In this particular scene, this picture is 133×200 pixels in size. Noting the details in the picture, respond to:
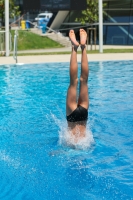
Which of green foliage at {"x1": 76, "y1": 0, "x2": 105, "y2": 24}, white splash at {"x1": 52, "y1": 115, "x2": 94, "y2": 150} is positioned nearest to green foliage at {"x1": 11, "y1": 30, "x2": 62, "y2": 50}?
green foliage at {"x1": 76, "y1": 0, "x2": 105, "y2": 24}

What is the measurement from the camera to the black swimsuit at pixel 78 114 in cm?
626

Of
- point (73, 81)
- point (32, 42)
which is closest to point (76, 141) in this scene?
point (73, 81)

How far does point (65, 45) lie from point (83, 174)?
29884 mm

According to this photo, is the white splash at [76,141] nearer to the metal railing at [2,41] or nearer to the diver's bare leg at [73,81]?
the diver's bare leg at [73,81]

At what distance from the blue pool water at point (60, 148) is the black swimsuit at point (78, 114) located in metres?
0.44

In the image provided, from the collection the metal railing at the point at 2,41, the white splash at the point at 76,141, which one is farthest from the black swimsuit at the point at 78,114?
the metal railing at the point at 2,41

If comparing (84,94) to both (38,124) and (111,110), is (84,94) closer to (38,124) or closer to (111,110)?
(38,124)

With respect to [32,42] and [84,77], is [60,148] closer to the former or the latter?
[84,77]

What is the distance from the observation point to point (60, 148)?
6.64m

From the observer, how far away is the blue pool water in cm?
510

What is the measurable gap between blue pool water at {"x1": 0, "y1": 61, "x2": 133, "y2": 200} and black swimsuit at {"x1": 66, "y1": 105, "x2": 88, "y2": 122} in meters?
0.44

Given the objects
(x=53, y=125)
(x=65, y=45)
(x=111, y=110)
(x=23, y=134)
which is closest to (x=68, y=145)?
(x=23, y=134)

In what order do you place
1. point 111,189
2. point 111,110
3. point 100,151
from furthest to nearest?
point 111,110
point 100,151
point 111,189

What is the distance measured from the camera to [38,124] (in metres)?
8.52
